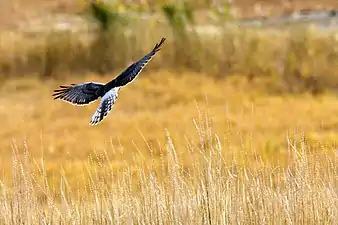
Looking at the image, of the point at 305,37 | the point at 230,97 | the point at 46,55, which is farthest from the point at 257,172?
the point at 46,55

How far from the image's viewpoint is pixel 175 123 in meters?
9.34

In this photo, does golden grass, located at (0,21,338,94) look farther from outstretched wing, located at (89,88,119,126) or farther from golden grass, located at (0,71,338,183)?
outstretched wing, located at (89,88,119,126)

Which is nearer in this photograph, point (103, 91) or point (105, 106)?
point (105, 106)

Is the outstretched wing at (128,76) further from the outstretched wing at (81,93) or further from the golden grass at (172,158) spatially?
the golden grass at (172,158)

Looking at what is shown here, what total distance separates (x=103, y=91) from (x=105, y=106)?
0.47 feet

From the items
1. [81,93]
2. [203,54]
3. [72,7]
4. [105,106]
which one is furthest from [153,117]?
[72,7]

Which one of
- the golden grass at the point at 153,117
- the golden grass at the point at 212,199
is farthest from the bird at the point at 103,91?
the golden grass at the point at 153,117

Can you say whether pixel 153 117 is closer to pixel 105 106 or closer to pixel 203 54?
pixel 203 54

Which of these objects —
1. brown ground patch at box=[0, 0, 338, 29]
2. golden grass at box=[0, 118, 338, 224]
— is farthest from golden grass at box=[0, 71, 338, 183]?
brown ground patch at box=[0, 0, 338, 29]

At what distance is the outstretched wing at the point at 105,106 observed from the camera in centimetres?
294

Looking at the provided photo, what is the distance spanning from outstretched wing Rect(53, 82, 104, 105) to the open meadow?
27.4 inches

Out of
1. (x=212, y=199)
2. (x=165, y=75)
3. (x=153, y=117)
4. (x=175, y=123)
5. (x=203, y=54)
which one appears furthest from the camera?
(x=203, y=54)

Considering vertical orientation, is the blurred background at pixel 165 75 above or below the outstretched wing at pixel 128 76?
below

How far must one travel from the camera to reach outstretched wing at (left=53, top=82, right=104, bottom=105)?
10.3 ft
